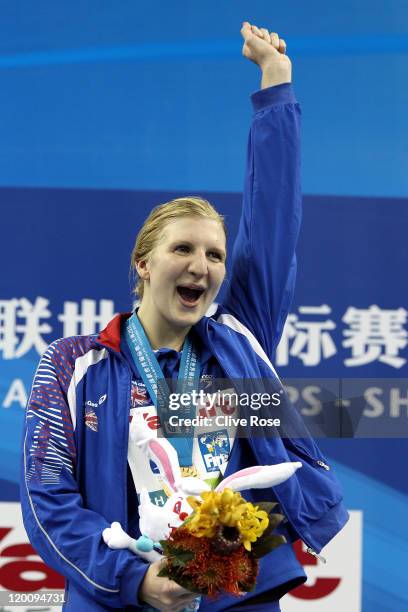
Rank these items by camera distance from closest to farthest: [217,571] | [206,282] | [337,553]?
[217,571] < [206,282] < [337,553]

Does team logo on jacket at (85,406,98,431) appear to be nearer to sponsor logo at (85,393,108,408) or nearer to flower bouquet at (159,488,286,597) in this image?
sponsor logo at (85,393,108,408)

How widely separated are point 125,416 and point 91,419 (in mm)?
63

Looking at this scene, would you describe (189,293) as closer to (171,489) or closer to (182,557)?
(171,489)

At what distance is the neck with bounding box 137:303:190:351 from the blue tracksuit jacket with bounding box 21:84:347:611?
0.12 feet

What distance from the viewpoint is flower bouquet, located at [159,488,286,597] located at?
5.07 feet

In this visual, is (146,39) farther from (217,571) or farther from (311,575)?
(217,571)

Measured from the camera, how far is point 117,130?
2.99 meters

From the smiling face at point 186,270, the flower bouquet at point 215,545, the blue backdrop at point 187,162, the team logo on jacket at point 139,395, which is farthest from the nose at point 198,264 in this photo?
the blue backdrop at point 187,162

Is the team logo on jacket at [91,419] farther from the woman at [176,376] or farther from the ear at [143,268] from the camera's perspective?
the ear at [143,268]

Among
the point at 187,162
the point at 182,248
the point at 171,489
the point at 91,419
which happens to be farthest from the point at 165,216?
the point at 187,162

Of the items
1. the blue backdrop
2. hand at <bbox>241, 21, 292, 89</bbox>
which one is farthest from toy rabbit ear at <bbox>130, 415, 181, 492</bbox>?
the blue backdrop

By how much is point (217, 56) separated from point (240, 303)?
3.96 feet

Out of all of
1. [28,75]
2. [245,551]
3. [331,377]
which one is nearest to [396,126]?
[331,377]

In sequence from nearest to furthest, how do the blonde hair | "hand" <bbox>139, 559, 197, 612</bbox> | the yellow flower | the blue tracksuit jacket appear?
the yellow flower
"hand" <bbox>139, 559, 197, 612</bbox>
the blue tracksuit jacket
the blonde hair
